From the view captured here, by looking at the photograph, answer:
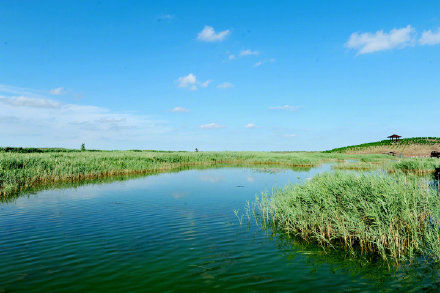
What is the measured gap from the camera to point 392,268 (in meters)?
7.88

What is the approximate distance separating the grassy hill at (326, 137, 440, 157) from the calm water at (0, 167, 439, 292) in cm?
9822

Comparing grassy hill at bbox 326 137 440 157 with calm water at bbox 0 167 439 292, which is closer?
calm water at bbox 0 167 439 292

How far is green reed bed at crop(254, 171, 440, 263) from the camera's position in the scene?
8719mm

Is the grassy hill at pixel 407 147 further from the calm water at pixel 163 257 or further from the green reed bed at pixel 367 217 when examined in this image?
the calm water at pixel 163 257

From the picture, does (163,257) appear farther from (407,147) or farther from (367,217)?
(407,147)

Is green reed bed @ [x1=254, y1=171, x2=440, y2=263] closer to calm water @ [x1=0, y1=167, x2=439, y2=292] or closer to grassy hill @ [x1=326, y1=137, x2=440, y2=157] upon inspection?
calm water @ [x1=0, y1=167, x2=439, y2=292]

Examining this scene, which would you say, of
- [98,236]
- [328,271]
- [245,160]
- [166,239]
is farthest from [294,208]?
[245,160]

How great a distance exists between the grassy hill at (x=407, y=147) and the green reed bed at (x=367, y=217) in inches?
3734

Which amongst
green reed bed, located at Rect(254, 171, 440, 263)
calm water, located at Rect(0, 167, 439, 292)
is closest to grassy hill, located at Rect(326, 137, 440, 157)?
green reed bed, located at Rect(254, 171, 440, 263)

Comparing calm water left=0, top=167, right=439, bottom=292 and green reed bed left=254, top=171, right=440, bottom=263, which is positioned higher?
green reed bed left=254, top=171, right=440, bottom=263

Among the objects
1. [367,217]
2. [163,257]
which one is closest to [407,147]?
[367,217]

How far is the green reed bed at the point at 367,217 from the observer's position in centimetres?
872

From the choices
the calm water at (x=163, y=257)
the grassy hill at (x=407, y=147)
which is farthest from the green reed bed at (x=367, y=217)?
the grassy hill at (x=407, y=147)

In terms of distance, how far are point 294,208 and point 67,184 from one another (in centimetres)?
2106
